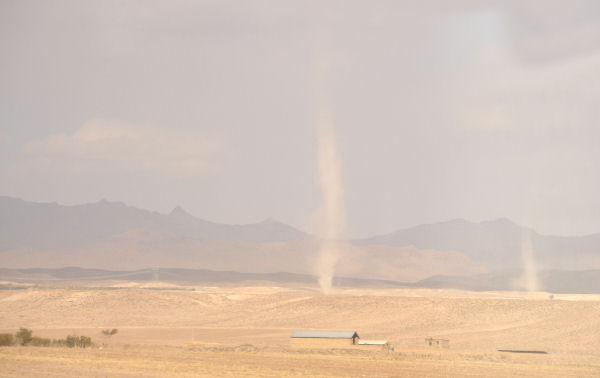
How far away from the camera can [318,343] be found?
58156 mm

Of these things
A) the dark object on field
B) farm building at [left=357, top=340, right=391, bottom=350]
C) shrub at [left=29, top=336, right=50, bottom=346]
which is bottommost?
shrub at [left=29, top=336, right=50, bottom=346]

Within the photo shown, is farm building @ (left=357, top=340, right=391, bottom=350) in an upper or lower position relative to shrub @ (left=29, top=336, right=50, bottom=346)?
upper

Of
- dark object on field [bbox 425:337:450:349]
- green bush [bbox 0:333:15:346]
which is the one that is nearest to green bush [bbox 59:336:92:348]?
green bush [bbox 0:333:15:346]

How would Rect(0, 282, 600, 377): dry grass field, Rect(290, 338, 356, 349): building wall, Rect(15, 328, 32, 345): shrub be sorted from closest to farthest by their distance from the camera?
Rect(0, 282, 600, 377): dry grass field
Rect(290, 338, 356, 349): building wall
Rect(15, 328, 32, 345): shrub

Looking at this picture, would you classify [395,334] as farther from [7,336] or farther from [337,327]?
[7,336]

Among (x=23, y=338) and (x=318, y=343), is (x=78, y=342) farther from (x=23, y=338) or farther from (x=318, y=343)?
(x=318, y=343)

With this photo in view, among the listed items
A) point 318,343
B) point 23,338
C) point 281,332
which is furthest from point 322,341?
point 23,338

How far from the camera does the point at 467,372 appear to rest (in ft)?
138

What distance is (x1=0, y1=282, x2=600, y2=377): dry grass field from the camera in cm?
4322

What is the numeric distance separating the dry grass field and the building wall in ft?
5.81

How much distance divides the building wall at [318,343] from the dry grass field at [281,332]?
1.77m

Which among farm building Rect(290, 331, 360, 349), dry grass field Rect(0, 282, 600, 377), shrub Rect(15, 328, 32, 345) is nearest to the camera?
dry grass field Rect(0, 282, 600, 377)

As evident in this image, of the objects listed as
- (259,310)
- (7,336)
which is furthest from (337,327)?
(7,336)

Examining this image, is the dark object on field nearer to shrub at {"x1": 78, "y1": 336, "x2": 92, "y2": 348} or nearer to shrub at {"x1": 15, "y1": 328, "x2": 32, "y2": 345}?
shrub at {"x1": 78, "y1": 336, "x2": 92, "y2": 348}
